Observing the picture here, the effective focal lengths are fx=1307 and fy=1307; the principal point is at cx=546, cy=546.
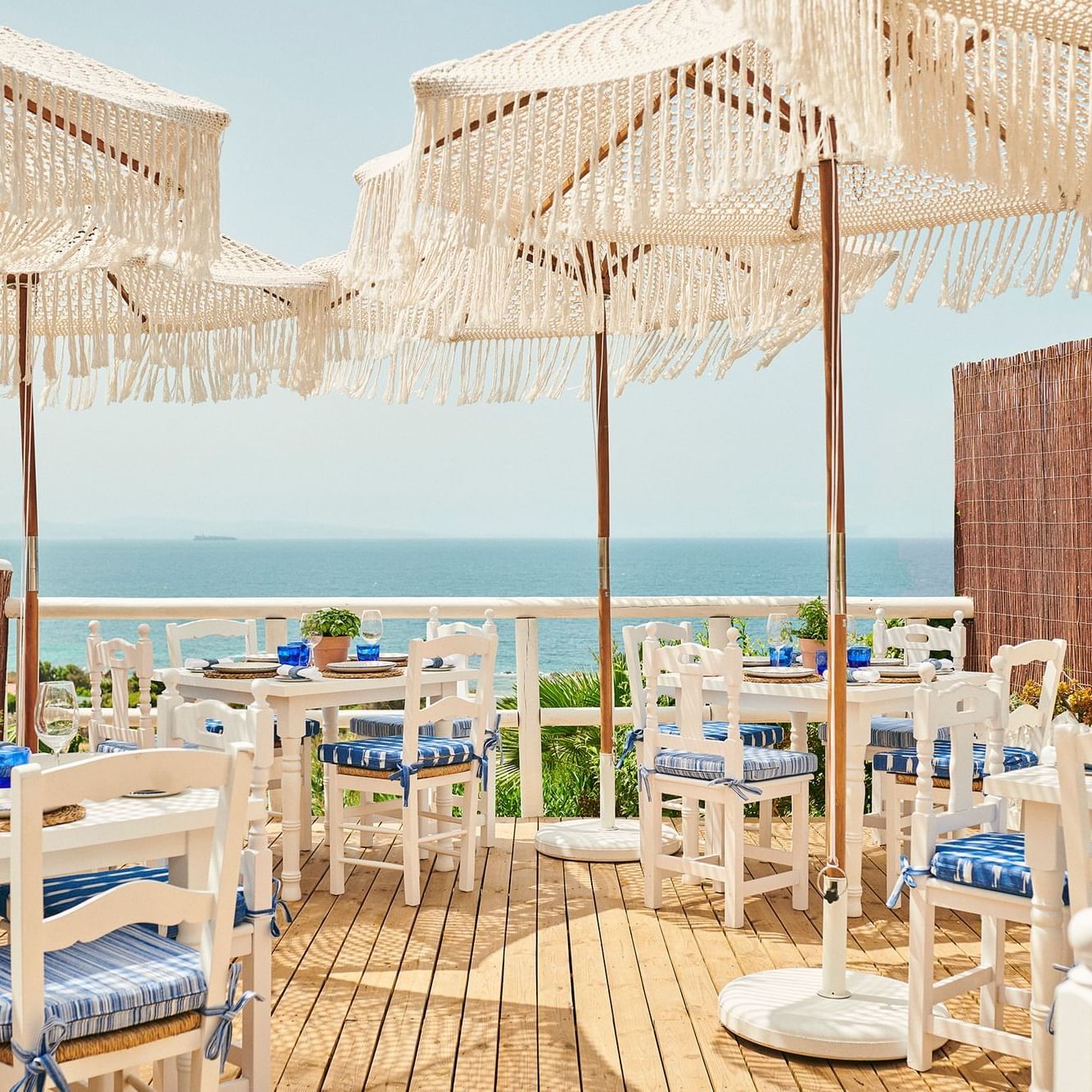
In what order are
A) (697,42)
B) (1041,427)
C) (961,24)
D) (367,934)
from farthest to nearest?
(1041,427)
(367,934)
(697,42)
(961,24)

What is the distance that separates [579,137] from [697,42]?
0.33 metres

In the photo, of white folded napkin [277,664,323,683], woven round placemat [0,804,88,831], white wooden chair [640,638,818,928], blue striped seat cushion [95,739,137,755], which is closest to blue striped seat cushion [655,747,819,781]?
white wooden chair [640,638,818,928]

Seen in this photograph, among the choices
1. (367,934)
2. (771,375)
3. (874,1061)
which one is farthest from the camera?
(771,375)

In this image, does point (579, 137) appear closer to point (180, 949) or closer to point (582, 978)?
point (180, 949)

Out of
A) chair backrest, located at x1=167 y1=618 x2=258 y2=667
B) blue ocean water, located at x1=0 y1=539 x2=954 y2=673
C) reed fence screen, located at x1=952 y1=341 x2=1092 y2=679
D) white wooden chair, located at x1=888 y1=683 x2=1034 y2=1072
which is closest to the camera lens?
white wooden chair, located at x1=888 y1=683 x2=1034 y2=1072

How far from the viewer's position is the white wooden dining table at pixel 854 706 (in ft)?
13.9

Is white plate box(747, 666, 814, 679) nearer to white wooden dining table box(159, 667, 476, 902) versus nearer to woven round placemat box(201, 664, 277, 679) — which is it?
white wooden dining table box(159, 667, 476, 902)

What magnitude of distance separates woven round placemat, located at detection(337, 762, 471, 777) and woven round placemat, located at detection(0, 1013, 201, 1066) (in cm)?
241

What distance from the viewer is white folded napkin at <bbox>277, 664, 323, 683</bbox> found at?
4.74 m

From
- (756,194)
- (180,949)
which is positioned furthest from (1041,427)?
(180,949)

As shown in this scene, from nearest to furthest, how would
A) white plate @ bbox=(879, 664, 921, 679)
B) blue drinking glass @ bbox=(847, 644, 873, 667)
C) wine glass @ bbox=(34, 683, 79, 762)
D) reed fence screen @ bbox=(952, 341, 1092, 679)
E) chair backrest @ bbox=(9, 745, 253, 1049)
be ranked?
chair backrest @ bbox=(9, 745, 253, 1049), wine glass @ bbox=(34, 683, 79, 762), white plate @ bbox=(879, 664, 921, 679), blue drinking glass @ bbox=(847, 644, 873, 667), reed fence screen @ bbox=(952, 341, 1092, 679)

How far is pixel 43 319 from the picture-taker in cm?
498

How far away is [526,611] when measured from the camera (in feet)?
20.2

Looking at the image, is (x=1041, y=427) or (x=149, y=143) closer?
(x=149, y=143)
